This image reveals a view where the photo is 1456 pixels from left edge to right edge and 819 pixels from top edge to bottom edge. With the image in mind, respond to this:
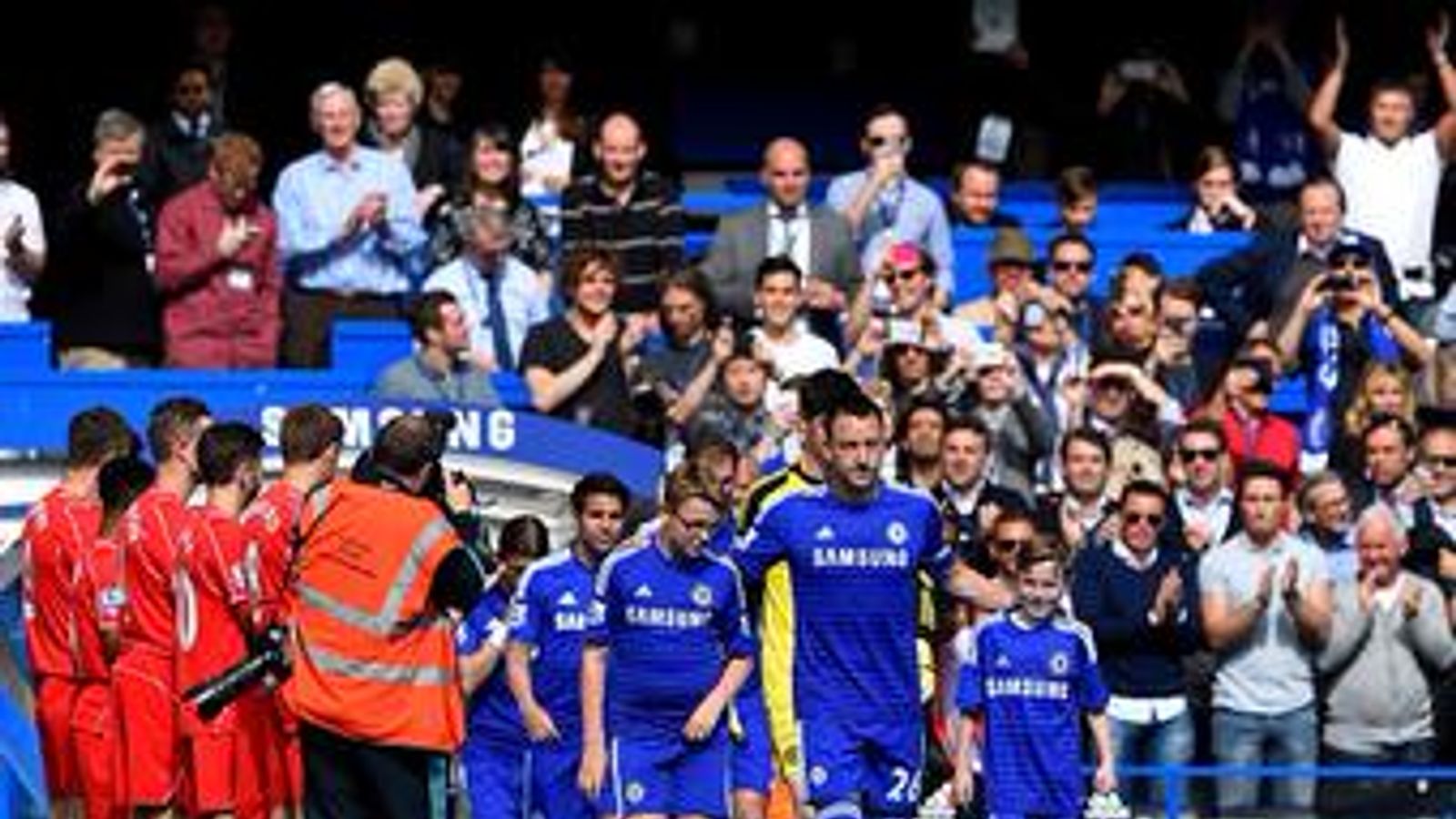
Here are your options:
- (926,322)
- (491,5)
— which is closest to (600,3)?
(491,5)

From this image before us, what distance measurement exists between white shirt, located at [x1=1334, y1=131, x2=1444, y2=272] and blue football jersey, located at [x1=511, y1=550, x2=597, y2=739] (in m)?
6.06

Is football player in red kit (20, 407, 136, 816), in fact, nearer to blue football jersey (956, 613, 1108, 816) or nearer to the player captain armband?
blue football jersey (956, 613, 1108, 816)

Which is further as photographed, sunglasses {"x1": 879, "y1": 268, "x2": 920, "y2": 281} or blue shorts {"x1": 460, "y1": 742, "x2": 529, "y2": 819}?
sunglasses {"x1": 879, "y1": 268, "x2": 920, "y2": 281}

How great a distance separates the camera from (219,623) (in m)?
17.8

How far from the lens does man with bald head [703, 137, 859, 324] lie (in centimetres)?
2288

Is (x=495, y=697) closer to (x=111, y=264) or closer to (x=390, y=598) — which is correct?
(x=111, y=264)

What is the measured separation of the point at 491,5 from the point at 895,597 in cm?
1076

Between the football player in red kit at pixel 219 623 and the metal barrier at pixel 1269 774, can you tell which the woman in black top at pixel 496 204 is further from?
the football player in red kit at pixel 219 623

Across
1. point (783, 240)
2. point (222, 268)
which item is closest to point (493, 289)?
point (222, 268)

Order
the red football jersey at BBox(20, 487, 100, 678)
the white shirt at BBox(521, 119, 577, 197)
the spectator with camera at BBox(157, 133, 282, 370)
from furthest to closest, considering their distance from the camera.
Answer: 1. the white shirt at BBox(521, 119, 577, 197)
2. the spectator with camera at BBox(157, 133, 282, 370)
3. the red football jersey at BBox(20, 487, 100, 678)

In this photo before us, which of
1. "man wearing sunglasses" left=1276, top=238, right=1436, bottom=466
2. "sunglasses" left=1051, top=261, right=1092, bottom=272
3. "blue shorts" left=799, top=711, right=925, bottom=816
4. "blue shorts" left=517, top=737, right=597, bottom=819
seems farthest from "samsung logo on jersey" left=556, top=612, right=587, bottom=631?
"man wearing sunglasses" left=1276, top=238, right=1436, bottom=466

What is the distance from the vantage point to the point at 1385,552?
20875 millimetres

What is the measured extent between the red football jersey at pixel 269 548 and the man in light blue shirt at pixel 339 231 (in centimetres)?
510

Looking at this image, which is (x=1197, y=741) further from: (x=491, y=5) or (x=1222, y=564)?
(x=491, y=5)
